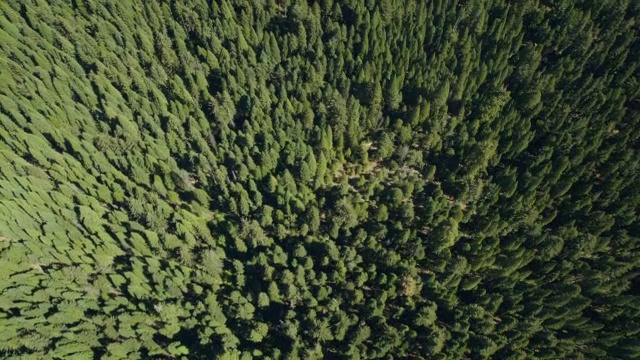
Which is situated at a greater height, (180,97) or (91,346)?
(180,97)

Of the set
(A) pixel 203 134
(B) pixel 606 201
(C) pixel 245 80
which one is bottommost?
(A) pixel 203 134

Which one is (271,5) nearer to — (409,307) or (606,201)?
(409,307)

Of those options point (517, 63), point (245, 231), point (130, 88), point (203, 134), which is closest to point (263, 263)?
point (245, 231)

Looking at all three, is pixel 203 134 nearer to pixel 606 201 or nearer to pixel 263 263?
pixel 263 263

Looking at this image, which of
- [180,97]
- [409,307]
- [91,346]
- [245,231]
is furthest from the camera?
[180,97]

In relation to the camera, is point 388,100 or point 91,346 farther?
point 388,100

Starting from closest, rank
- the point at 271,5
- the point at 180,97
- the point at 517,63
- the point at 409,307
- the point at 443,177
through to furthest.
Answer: the point at 409,307 < the point at 443,177 < the point at 180,97 < the point at 517,63 < the point at 271,5
